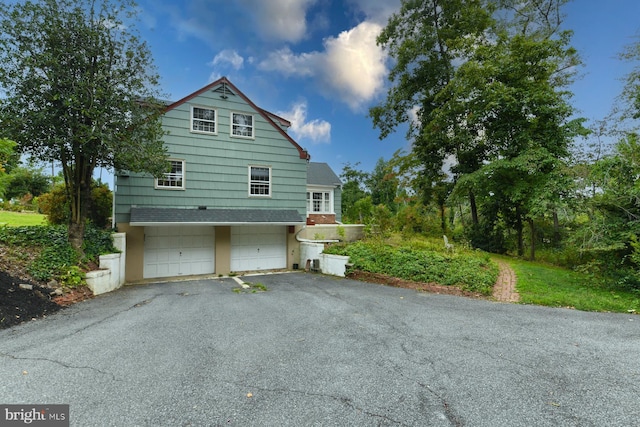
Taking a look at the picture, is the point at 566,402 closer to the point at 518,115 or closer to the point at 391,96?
the point at 518,115

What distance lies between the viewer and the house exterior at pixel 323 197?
1877 centimetres

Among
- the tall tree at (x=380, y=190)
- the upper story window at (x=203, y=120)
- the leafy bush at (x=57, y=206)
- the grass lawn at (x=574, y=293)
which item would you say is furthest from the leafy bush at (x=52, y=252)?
the tall tree at (x=380, y=190)

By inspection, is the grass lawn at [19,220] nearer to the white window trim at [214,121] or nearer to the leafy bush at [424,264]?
the white window trim at [214,121]

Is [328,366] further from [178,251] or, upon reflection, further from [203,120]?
[203,120]

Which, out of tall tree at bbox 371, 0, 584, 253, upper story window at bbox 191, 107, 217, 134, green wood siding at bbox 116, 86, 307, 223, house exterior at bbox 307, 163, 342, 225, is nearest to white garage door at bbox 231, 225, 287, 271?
green wood siding at bbox 116, 86, 307, 223

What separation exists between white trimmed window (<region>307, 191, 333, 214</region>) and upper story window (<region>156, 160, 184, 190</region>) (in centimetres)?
877

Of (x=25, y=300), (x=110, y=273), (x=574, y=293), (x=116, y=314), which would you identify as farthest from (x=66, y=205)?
(x=574, y=293)

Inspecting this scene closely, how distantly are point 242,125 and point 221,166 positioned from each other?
2.07 m

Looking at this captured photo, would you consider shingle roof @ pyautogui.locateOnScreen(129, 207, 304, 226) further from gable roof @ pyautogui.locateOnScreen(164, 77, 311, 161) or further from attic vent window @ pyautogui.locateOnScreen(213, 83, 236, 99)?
attic vent window @ pyautogui.locateOnScreen(213, 83, 236, 99)

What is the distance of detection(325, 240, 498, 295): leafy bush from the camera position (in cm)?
812

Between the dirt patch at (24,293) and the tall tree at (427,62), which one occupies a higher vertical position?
the tall tree at (427,62)

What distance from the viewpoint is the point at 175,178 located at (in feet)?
37.5

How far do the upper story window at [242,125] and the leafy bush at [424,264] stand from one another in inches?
258

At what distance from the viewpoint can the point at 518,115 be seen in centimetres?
1290
